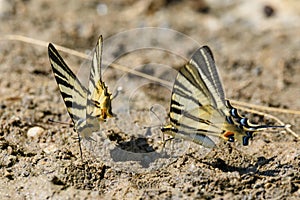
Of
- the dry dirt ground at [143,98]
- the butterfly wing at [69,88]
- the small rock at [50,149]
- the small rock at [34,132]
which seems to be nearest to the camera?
the dry dirt ground at [143,98]

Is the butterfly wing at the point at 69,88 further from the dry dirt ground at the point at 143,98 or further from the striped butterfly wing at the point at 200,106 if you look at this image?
the striped butterfly wing at the point at 200,106

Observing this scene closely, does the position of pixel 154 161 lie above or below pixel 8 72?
below

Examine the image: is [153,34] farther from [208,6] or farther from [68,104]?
[68,104]

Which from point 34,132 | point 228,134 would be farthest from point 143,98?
point 228,134

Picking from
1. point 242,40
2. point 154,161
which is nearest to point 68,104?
point 154,161

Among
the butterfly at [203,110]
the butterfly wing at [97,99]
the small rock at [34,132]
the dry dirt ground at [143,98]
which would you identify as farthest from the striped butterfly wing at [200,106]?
the small rock at [34,132]

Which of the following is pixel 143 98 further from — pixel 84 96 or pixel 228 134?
pixel 228 134
